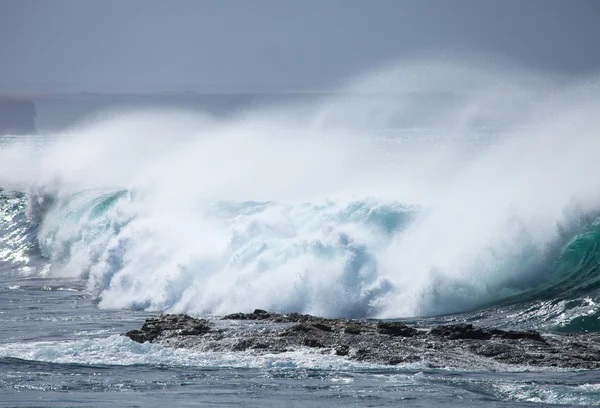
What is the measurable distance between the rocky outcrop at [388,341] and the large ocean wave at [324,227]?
13.3ft

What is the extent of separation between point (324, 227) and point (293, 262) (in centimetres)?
155

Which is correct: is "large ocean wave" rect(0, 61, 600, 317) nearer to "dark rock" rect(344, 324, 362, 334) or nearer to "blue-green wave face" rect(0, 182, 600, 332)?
"blue-green wave face" rect(0, 182, 600, 332)

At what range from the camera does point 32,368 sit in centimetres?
1500

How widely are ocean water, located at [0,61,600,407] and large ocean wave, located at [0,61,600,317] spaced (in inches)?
2.5

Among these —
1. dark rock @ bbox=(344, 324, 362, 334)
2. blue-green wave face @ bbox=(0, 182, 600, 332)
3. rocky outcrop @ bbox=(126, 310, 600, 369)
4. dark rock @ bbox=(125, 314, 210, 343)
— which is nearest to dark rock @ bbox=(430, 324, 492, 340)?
rocky outcrop @ bbox=(126, 310, 600, 369)

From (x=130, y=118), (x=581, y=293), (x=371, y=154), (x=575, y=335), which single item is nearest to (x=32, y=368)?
(x=575, y=335)

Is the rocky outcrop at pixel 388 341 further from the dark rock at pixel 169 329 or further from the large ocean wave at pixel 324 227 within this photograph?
the large ocean wave at pixel 324 227

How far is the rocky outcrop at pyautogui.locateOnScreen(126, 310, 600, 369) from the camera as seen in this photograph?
14656 mm

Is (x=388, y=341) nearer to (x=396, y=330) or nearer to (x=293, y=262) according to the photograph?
(x=396, y=330)

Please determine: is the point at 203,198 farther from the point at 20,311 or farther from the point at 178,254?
the point at 20,311

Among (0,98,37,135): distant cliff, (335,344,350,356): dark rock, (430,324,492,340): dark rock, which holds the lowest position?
(335,344,350,356): dark rock

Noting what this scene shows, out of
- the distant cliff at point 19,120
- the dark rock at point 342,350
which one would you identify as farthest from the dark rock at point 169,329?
the distant cliff at point 19,120

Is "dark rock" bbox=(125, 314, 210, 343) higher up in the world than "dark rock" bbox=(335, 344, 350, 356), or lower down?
higher up

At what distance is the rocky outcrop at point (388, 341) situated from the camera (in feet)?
48.1
